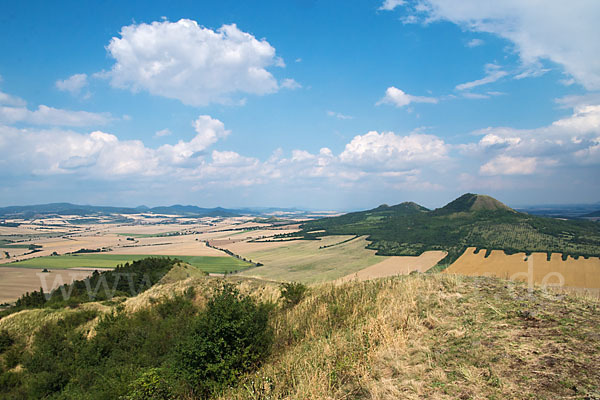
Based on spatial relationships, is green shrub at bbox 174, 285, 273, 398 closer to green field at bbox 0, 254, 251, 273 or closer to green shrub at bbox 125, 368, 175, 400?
green shrub at bbox 125, 368, 175, 400

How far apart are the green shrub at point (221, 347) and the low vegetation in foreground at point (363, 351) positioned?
0.11 feet

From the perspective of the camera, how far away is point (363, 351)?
7.14 metres

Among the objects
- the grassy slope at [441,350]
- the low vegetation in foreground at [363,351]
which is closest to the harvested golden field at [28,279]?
the low vegetation in foreground at [363,351]

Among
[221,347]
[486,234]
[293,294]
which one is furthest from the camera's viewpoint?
[486,234]

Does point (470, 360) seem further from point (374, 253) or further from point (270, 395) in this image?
point (374, 253)

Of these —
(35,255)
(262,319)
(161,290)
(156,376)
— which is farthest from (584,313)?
(35,255)

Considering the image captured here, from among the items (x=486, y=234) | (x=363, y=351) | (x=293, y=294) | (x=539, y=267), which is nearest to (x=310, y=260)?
(x=539, y=267)

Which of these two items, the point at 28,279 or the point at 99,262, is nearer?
the point at 28,279

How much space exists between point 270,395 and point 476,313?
629 centimetres

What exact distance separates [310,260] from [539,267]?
53.7 metres

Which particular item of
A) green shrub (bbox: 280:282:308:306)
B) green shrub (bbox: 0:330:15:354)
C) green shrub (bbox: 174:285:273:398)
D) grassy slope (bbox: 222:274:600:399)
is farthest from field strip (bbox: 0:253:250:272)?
grassy slope (bbox: 222:274:600:399)

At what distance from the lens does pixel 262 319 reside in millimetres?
10227

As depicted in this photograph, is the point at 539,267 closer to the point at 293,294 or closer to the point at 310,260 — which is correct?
the point at 310,260

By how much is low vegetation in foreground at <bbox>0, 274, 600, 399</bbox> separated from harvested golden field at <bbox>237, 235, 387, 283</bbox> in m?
43.1
